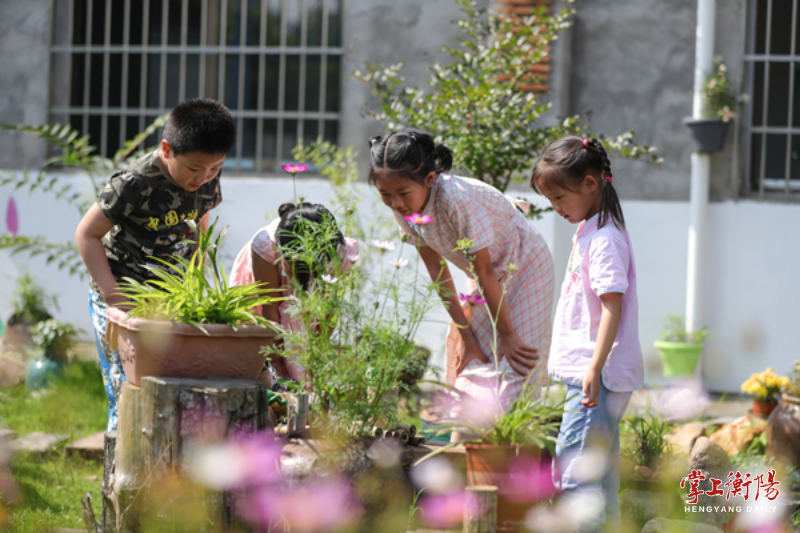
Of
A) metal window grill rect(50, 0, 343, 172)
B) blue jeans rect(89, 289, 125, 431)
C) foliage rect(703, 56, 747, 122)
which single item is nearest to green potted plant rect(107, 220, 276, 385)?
blue jeans rect(89, 289, 125, 431)

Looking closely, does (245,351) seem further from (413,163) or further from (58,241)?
(58,241)

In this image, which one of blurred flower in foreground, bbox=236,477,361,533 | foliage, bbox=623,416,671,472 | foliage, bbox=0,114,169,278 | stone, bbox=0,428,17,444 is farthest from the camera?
foliage, bbox=0,114,169,278

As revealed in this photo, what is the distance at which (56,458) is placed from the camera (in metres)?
3.47

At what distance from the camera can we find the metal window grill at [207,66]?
6.09 meters

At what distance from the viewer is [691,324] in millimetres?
5371

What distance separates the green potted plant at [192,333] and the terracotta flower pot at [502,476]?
0.63 meters

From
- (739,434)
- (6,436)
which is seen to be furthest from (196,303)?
(739,434)

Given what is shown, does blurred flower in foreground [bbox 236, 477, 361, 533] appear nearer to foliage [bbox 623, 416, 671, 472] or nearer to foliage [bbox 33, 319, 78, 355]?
foliage [bbox 623, 416, 671, 472]

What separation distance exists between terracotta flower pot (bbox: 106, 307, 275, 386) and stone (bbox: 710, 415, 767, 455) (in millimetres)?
2588

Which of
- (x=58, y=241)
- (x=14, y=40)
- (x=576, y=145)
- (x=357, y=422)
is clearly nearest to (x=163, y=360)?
(x=357, y=422)

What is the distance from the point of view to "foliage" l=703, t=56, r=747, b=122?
5320mm

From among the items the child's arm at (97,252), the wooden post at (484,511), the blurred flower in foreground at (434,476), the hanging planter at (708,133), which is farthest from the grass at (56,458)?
the hanging planter at (708,133)

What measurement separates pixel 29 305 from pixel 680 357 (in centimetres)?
462

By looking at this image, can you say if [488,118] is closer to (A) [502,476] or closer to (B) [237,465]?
(A) [502,476]
